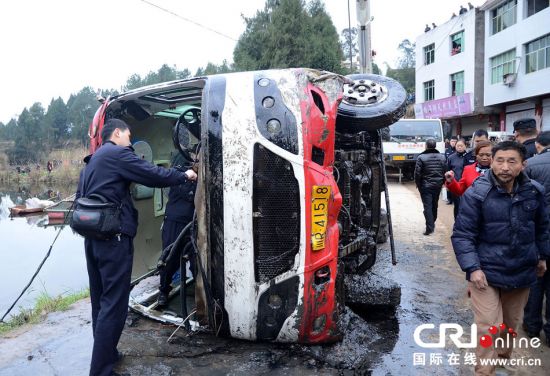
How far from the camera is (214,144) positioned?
9.52ft

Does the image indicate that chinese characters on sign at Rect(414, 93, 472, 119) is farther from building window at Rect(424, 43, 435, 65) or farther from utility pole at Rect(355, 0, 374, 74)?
utility pole at Rect(355, 0, 374, 74)

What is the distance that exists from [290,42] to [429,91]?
37.8 feet

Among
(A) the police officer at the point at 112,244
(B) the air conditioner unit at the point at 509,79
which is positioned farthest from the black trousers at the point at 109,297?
(B) the air conditioner unit at the point at 509,79

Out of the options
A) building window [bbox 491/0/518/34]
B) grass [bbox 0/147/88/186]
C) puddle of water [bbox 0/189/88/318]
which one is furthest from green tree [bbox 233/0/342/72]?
puddle of water [bbox 0/189/88/318]

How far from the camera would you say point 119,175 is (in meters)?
2.99

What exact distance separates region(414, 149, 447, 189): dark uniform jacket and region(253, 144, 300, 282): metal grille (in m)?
5.19

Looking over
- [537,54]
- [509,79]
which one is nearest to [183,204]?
[537,54]

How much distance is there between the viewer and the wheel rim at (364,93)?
4113mm

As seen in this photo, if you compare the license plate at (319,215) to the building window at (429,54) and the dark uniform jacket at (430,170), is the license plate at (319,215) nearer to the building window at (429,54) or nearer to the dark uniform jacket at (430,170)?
the dark uniform jacket at (430,170)

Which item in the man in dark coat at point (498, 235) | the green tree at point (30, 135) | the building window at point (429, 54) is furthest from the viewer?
the green tree at point (30, 135)

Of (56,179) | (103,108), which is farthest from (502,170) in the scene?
(56,179)

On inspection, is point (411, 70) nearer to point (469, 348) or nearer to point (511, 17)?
point (511, 17)

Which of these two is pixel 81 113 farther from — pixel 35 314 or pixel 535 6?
pixel 35 314

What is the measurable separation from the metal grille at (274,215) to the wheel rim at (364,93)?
156 centimetres
